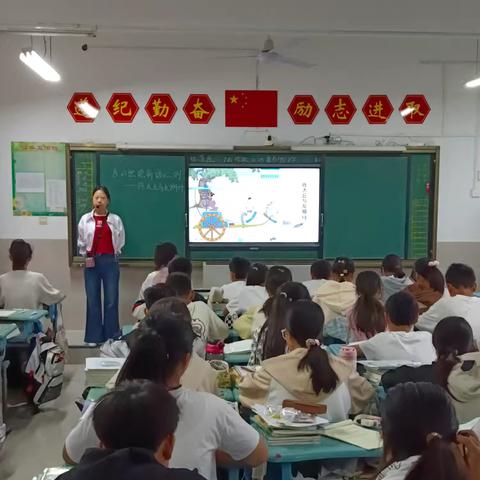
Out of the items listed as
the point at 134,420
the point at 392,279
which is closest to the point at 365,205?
the point at 392,279

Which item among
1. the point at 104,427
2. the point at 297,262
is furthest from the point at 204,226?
the point at 104,427

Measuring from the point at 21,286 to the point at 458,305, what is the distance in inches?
125

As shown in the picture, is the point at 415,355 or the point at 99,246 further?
the point at 99,246

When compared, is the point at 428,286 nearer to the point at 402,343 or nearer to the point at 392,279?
the point at 392,279

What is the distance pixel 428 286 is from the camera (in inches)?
179

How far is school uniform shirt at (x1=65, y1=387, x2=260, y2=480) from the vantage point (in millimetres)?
1751

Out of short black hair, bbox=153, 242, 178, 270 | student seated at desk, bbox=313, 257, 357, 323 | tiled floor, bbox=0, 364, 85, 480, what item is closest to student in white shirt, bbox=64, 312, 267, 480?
tiled floor, bbox=0, 364, 85, 480

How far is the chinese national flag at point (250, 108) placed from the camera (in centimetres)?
638

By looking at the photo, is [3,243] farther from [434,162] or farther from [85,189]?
[434,162]

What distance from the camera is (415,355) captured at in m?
2.97

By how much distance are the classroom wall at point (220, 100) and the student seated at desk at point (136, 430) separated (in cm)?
504

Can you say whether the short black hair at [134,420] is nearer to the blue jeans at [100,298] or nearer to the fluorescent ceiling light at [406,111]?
the blue jeans at [100,298]

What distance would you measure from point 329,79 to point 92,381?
4715 mm

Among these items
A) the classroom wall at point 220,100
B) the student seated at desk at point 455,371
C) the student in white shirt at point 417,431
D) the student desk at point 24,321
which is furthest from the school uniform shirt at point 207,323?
the classroom wall at point 220,100
